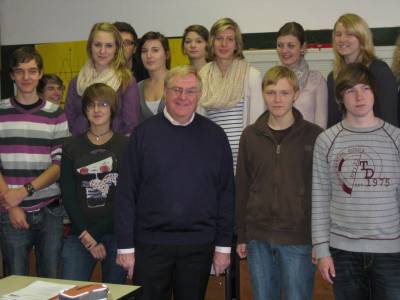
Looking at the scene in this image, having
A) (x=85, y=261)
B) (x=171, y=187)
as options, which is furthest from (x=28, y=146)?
(x=171, y=187)

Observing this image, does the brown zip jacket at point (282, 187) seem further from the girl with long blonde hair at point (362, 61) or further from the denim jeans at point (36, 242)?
the denim jeans at point (36, 242)

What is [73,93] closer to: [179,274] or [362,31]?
[179,274]

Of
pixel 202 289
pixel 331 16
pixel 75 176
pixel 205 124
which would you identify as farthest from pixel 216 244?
pixel 331 16

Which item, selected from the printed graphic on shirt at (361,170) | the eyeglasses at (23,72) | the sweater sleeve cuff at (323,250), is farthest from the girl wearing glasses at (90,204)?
the printed graphic on shirt at (361,170)

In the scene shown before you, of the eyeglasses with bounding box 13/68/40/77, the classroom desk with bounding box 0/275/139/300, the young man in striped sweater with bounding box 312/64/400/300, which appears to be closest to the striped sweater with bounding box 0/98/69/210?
the eyeglasses with bounding box 13/68/40/77

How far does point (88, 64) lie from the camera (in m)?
3.25

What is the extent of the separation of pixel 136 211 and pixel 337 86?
1.09 meters

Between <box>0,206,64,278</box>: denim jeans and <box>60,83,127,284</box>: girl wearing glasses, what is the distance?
0.42ft

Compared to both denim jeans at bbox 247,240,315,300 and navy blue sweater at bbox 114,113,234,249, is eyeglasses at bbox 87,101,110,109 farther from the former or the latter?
denim jeans at bbox 247,240,315,300

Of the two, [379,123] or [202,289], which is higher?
[379,123]

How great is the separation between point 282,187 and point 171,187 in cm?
53

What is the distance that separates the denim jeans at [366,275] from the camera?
2.16 m

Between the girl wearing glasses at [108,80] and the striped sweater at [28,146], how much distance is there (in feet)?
0.73

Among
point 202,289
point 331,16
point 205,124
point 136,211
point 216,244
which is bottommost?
point 202,289
